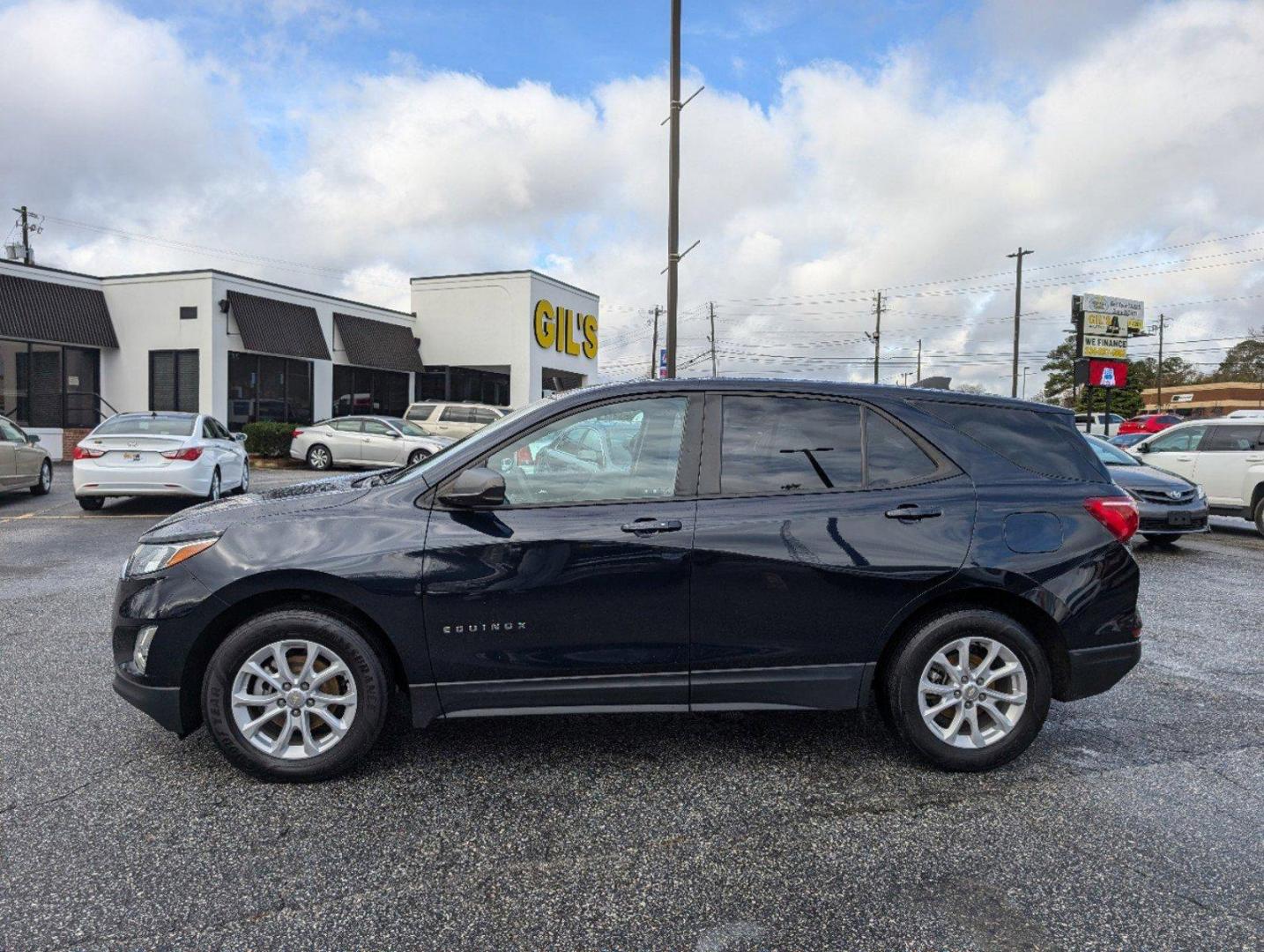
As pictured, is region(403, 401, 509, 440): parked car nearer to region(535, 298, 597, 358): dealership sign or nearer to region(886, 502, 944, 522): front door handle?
region(535, 298, 597, 358): dealership sign

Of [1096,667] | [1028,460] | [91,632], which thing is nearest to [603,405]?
[1028,460]

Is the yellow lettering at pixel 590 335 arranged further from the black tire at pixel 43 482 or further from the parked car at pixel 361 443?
the black tire at pixel 43 482

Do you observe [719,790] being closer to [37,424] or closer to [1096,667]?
[1096,667]

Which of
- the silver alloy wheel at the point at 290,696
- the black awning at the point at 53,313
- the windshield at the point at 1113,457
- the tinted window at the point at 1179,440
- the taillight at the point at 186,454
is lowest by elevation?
the silver alloy wheel at the point at 290,696

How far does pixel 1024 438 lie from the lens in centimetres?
387

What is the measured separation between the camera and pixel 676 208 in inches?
575

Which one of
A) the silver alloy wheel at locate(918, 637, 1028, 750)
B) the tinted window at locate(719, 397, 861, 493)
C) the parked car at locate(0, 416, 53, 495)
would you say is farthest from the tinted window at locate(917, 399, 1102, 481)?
the parked car at locate(0, 416, 53, 495)

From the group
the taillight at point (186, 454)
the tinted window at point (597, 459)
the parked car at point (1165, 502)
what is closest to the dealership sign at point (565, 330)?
the taillight at point (186, 454)

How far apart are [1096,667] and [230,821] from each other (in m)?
3.49

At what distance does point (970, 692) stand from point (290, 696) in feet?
8.99

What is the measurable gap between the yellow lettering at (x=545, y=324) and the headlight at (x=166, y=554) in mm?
A: 28993

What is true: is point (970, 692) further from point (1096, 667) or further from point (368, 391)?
point (368, 391)

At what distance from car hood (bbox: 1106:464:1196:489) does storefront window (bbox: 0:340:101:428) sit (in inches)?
986

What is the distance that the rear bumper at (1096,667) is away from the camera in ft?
12.0
